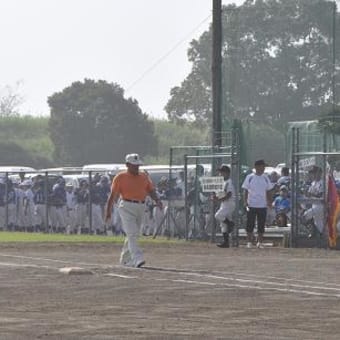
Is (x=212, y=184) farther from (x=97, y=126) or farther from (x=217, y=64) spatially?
(x=97, y=126)

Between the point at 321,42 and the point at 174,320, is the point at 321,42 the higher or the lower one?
the higher one

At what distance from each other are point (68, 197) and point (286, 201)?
8.41m

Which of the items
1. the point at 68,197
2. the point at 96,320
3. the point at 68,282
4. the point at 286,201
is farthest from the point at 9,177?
the point at 96,320

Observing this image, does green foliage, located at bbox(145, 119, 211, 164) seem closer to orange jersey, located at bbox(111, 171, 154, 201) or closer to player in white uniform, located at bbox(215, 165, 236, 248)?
player in white uniform, located at bbox(215, 165, 236, 248)

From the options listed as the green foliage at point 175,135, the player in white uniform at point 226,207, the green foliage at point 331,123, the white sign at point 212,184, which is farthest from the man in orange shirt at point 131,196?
the green foliage at point 175,135

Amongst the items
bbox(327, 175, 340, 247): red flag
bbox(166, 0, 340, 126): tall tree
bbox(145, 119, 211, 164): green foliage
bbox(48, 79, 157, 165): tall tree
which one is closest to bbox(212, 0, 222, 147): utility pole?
bbox(166, 0, 340, 126): tall tree

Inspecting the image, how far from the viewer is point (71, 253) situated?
2619cm

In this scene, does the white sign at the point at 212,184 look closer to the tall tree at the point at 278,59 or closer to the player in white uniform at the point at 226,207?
the player in white uniform at the point at 226,207

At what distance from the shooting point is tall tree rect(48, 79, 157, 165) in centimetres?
7319

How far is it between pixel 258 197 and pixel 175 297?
1191 cm

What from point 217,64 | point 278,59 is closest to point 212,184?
point 217,64

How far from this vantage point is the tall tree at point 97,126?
73.2 m

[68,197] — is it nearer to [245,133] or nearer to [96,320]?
[245,133]

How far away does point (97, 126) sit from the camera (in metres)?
73.8
